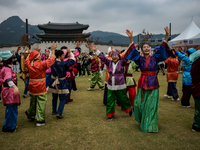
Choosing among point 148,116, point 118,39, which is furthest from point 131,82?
point 118,39

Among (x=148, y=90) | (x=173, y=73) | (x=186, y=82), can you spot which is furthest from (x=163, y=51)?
(x=173, y=73)

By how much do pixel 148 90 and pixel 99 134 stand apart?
1439mm

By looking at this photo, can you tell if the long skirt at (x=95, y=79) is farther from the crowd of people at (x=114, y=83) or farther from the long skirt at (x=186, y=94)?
the long skirt at (x=186, y=94)

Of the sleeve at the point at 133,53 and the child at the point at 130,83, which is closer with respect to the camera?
the sleeve at the point at 133,53

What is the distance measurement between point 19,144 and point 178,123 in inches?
141

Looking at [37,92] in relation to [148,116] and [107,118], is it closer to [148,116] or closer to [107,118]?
[107,118]

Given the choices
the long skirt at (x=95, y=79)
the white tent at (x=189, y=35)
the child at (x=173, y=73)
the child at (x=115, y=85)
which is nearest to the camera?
the child at (x=115, y=85)

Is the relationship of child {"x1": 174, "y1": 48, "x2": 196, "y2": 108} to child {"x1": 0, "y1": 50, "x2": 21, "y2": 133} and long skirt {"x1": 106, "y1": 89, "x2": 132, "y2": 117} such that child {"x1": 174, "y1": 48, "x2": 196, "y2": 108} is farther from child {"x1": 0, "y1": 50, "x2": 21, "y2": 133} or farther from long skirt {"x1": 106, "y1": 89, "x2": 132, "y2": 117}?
child {"x1": 0, "y1": 50, "x2": 21, "y2": 133}

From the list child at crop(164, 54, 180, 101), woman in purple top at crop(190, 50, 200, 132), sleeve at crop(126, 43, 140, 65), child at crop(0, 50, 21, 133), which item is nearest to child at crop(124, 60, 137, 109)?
sleeve at crop(126, 43, 140, 65)

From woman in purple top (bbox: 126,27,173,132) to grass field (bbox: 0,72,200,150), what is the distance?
0.25 m

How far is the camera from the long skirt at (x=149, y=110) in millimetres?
3623

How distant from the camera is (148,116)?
A: 3641 mm

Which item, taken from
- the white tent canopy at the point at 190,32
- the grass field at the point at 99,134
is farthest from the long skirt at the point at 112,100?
the white tent canopy at the point at 190,32

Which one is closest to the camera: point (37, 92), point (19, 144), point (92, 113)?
point (19, 144)
